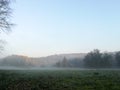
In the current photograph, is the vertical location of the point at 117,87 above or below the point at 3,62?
below

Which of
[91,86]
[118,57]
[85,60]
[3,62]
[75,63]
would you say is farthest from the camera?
[3,62]

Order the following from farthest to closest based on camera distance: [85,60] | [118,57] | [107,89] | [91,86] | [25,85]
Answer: [85,60], [118,57], [25,85], [91,86], [107,89]

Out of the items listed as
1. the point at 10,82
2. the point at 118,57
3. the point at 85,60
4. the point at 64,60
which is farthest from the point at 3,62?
the point at 10,82

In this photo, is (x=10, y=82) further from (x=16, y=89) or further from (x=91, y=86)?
(x=91, y=86)

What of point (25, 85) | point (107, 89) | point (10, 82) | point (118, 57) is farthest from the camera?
point (118, 57)

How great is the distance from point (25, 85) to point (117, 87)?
8640 mm

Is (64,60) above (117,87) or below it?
above

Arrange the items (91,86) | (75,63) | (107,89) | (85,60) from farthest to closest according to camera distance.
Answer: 1. (75,63)
2. (85,60)
3. (91,86)
4. (107,89)

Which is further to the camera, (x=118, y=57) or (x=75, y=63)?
(x=75, y=63)

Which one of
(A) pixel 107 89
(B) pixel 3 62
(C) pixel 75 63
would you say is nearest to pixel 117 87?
(A) pixel 107 89

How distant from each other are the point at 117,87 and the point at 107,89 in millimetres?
944

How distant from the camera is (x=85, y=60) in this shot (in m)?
121

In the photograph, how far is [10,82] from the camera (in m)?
25.8

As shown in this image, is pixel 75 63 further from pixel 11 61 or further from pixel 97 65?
pixel 11 61
